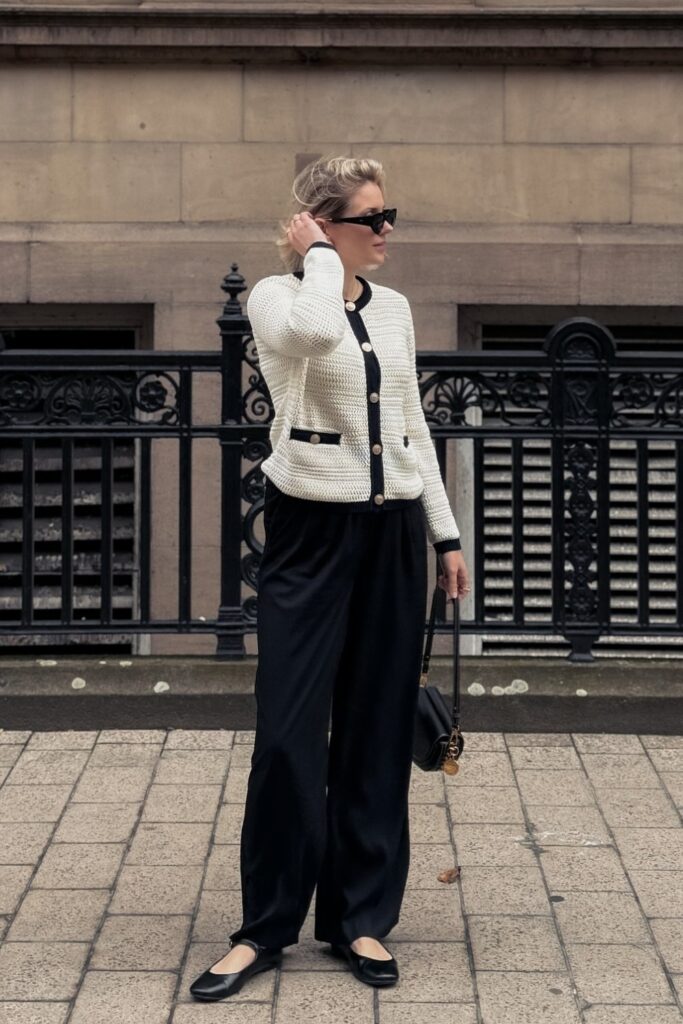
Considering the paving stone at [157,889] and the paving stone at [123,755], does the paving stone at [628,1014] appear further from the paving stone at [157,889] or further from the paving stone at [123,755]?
the paving stone at [123,755]

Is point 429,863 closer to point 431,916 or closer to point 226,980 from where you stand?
point 431,916

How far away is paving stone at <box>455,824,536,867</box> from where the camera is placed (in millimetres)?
5090

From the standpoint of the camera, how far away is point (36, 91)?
30.7 feet

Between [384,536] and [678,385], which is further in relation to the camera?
[678,385]

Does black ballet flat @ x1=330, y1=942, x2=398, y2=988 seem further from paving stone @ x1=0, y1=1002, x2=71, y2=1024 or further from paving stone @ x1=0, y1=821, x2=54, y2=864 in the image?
paving stone @ x1=0, y1=821, x2=54, y2=864

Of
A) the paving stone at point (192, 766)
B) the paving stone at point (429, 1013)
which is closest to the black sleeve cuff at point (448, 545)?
the paving stone at point (429, 1013)

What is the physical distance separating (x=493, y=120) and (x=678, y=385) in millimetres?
3061

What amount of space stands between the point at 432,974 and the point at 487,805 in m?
1.42

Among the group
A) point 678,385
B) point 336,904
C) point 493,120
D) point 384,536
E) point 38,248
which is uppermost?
point 493,120

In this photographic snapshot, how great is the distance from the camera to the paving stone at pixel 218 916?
4504mm

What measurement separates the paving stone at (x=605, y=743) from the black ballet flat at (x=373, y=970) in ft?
7.29

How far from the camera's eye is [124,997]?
4078 mm

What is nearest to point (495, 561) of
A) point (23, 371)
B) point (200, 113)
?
point (23, 371)

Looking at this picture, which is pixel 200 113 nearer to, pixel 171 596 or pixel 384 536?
pixel 171 596
